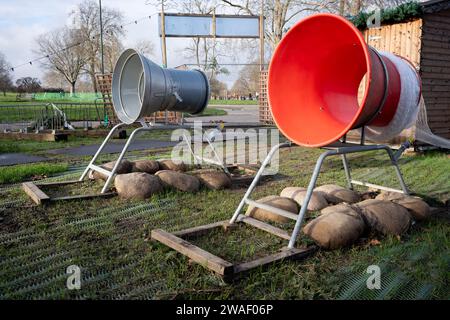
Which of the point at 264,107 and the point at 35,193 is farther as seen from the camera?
the point at 264,107

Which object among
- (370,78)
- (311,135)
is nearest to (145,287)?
(311,135)

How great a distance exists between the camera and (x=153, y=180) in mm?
4930

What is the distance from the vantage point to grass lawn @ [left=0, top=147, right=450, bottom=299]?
2.58m

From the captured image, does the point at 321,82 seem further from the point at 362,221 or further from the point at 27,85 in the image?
the point at 27,85

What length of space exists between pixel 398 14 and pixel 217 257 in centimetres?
753

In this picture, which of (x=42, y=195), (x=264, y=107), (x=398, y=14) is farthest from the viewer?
(x=264, y=107)

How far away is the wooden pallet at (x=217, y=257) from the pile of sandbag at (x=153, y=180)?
1.38 m

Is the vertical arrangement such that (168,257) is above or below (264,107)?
below

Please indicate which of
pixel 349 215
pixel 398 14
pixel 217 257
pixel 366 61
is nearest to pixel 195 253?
pixel 217 257

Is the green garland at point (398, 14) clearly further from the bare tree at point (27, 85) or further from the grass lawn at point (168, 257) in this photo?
the bare tree at point (27, 85)

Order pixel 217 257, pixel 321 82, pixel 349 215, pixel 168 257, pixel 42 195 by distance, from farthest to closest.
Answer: pixel 42 195, pixel 321 82, pixel 349 215, pixel 168 257, pixel 217 257

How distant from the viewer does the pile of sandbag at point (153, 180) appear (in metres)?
4.80

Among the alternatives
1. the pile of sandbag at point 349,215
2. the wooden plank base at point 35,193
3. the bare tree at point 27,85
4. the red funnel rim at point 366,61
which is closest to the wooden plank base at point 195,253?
the pile of sandbag at point 349,215

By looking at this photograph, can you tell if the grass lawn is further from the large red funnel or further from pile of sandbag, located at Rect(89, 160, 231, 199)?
the large red funnel
